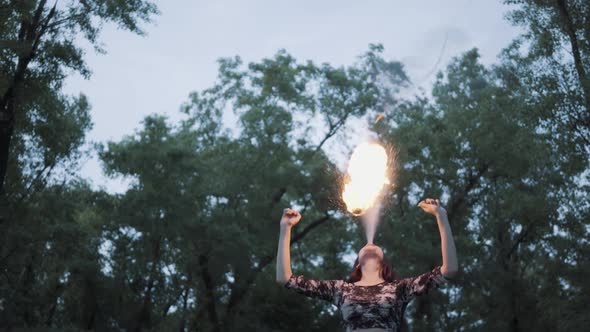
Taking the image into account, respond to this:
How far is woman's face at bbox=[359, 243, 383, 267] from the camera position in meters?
5.11

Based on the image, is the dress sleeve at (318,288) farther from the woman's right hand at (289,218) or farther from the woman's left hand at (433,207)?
the woman's left hand at (433,207)

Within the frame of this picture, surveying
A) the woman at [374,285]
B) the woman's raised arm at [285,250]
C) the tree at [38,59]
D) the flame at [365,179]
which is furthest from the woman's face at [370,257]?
the tree at [38,59]

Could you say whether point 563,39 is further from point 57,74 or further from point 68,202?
point 68,202

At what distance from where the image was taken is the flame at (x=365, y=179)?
18.4 feet

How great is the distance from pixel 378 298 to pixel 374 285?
214 mm

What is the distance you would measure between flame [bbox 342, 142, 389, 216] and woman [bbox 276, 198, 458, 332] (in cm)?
50

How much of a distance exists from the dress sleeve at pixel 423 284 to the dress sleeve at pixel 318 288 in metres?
0.47

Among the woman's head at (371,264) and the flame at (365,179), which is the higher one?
the flame at (365,179)

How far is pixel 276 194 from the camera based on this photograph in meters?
25.9

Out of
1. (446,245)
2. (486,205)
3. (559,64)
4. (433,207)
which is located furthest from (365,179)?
(486,205)

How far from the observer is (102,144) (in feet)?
82.1

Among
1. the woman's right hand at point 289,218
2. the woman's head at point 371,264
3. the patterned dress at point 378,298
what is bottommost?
the patterned dress at point 378,298

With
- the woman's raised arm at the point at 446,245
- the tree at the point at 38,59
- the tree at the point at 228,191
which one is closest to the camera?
the woman's raised arm at the point at 446,245

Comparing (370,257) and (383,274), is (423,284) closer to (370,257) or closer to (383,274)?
(383,274)
